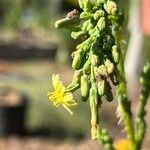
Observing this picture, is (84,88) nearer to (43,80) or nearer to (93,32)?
(93,32)

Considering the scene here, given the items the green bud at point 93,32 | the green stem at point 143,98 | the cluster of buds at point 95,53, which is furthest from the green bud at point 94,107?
the green stem at point 143,98

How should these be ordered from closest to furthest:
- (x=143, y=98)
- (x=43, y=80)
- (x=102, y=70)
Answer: (x=102, y=70)
(x=143, y=98)
(x=43, y=80)

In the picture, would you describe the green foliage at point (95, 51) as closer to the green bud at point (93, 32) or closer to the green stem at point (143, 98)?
the green bud at point (93, 32)

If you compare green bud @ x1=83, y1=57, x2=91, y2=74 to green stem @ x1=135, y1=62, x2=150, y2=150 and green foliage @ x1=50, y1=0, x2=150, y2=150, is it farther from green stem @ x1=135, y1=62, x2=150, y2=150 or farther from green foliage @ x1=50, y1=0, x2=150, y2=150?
green stem @ x1=135, y1=62, x2=150, y2=150

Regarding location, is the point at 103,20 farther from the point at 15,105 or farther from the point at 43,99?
the point at 43,99

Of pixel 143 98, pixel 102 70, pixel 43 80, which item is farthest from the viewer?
pixel 43 80

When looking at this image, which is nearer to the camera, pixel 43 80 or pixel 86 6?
pixel 86 6

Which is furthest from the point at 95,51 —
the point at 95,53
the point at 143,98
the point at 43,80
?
the point at 43,80
